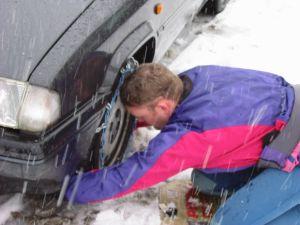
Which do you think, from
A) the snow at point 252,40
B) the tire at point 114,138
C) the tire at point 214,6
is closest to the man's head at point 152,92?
the tire at point 114,138

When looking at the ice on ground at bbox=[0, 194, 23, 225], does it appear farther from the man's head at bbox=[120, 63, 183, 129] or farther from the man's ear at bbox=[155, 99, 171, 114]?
the man's ear at bbox=[155, 99, 171, 114]

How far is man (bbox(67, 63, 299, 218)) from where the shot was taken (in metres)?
2.26

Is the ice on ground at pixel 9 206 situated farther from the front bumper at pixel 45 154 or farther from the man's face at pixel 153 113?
the man's face at pixel 153 113

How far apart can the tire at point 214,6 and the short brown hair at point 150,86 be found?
366 centimetres

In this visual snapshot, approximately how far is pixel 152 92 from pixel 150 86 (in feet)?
0.10

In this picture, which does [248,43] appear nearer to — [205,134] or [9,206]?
[205,134]

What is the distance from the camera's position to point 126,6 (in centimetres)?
251

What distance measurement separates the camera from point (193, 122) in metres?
2.26

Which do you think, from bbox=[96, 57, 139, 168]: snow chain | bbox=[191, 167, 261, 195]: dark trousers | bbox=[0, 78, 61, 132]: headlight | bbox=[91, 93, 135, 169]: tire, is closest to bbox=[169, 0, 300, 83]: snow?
bbox=[91, 93, 135, 169]: tire

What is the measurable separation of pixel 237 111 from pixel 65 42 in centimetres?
90

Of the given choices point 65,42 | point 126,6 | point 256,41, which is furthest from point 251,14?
point 65,42

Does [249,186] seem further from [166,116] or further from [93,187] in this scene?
[93,187]

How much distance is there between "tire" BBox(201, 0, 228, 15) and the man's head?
144 inches

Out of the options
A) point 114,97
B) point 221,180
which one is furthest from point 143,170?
point 221,180
